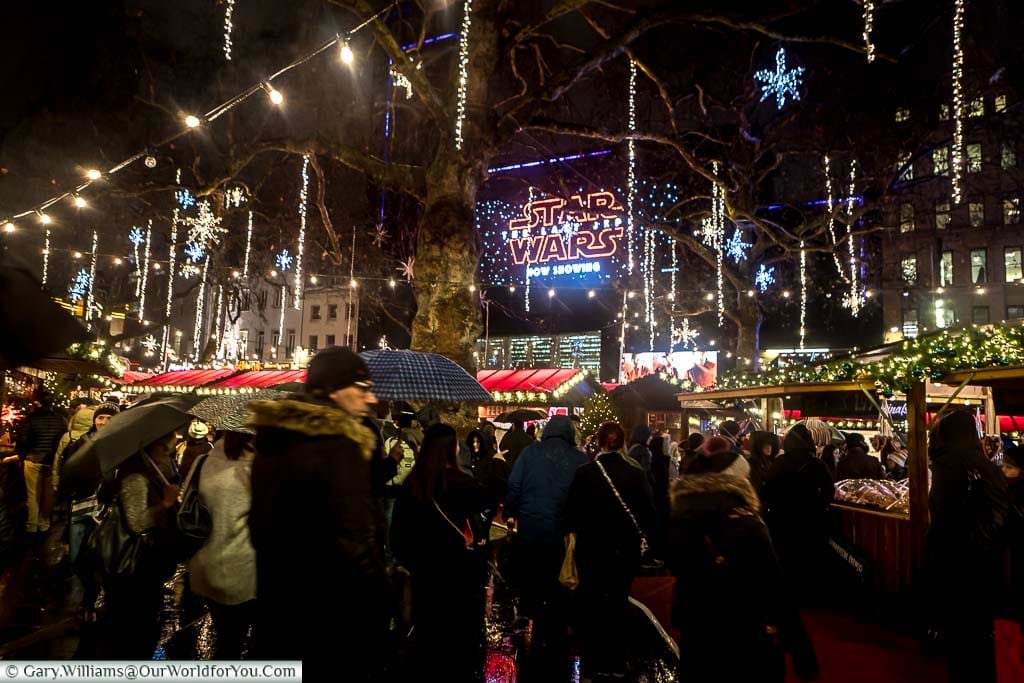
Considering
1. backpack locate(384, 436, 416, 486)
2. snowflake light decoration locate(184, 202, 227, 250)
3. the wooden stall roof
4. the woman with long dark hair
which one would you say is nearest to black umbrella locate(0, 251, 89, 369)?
the woman with long dark hair

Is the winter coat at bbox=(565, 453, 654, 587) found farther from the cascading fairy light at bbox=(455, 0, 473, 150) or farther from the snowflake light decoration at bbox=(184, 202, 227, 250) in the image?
→ the snowflake light decoration at bbox=(184, 202, 227, 250)

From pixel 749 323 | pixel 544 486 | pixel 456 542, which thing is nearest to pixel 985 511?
pixel 544 486

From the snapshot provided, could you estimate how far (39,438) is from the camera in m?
9.25

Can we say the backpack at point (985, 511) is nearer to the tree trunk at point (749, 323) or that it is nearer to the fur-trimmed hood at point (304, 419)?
the fur-trimmed hood at point (304, 419)

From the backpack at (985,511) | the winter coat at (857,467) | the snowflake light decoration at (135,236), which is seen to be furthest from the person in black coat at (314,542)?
the snowflake light decoration at (135,236)

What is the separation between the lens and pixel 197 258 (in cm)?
2750

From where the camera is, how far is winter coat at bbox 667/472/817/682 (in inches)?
130

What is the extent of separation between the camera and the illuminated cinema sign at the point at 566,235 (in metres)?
24.5

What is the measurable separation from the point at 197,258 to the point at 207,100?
10338 mm

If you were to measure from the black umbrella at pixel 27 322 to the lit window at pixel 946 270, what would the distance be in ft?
167

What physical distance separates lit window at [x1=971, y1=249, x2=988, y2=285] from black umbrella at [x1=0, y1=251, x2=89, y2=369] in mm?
50606

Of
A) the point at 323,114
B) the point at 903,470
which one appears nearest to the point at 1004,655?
the point at 903,470

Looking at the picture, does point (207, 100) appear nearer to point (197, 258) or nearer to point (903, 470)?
point (197, 258)

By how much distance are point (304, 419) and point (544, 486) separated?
11.2 ft
